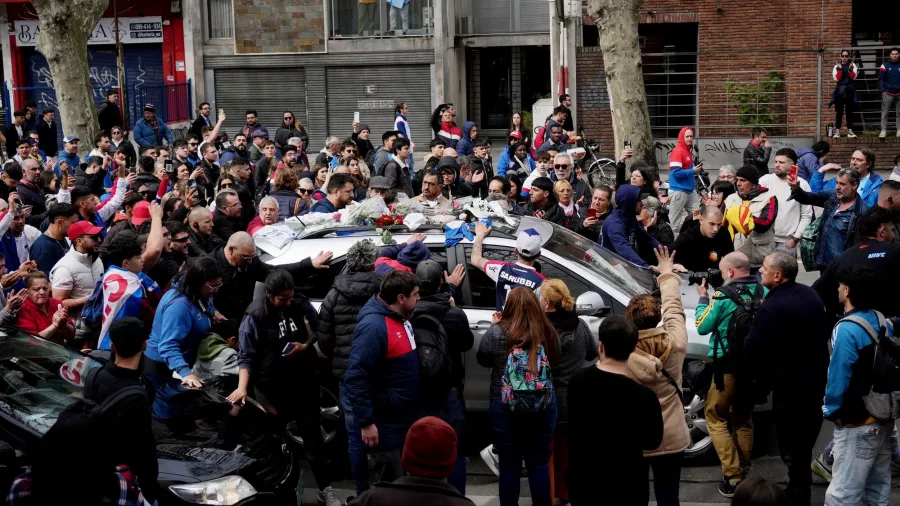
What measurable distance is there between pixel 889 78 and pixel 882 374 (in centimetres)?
1756

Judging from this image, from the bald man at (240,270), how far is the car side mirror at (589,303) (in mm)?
1958

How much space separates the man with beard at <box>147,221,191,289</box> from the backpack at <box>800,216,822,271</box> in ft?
19.0

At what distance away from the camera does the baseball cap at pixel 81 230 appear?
322 inches

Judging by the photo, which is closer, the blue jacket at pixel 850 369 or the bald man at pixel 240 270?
the blue jacket at pixel 850 369

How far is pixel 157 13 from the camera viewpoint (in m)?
30.2

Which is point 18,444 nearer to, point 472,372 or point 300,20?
point 472,372

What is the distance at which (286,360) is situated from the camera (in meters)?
7.12

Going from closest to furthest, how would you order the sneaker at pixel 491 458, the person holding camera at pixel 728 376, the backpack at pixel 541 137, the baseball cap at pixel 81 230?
the person holding camera at pixel 728 376
the sneaker at pixel 491 458
the baseball cap at pixel 81 230
the backpack at pixel 541 137

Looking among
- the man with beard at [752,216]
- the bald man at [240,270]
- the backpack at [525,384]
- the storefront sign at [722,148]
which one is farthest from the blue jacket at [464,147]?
the backpack at [525,384]

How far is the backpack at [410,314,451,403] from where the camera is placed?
6465 mm

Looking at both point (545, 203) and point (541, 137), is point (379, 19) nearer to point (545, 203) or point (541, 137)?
point (541, 137)

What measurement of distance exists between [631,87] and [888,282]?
28.8 feet

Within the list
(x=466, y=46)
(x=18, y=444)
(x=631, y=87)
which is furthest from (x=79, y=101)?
(x=18, y=444)

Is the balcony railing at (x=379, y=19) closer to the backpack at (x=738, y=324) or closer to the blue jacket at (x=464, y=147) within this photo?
the blue jacket at (x=464, y=147)
